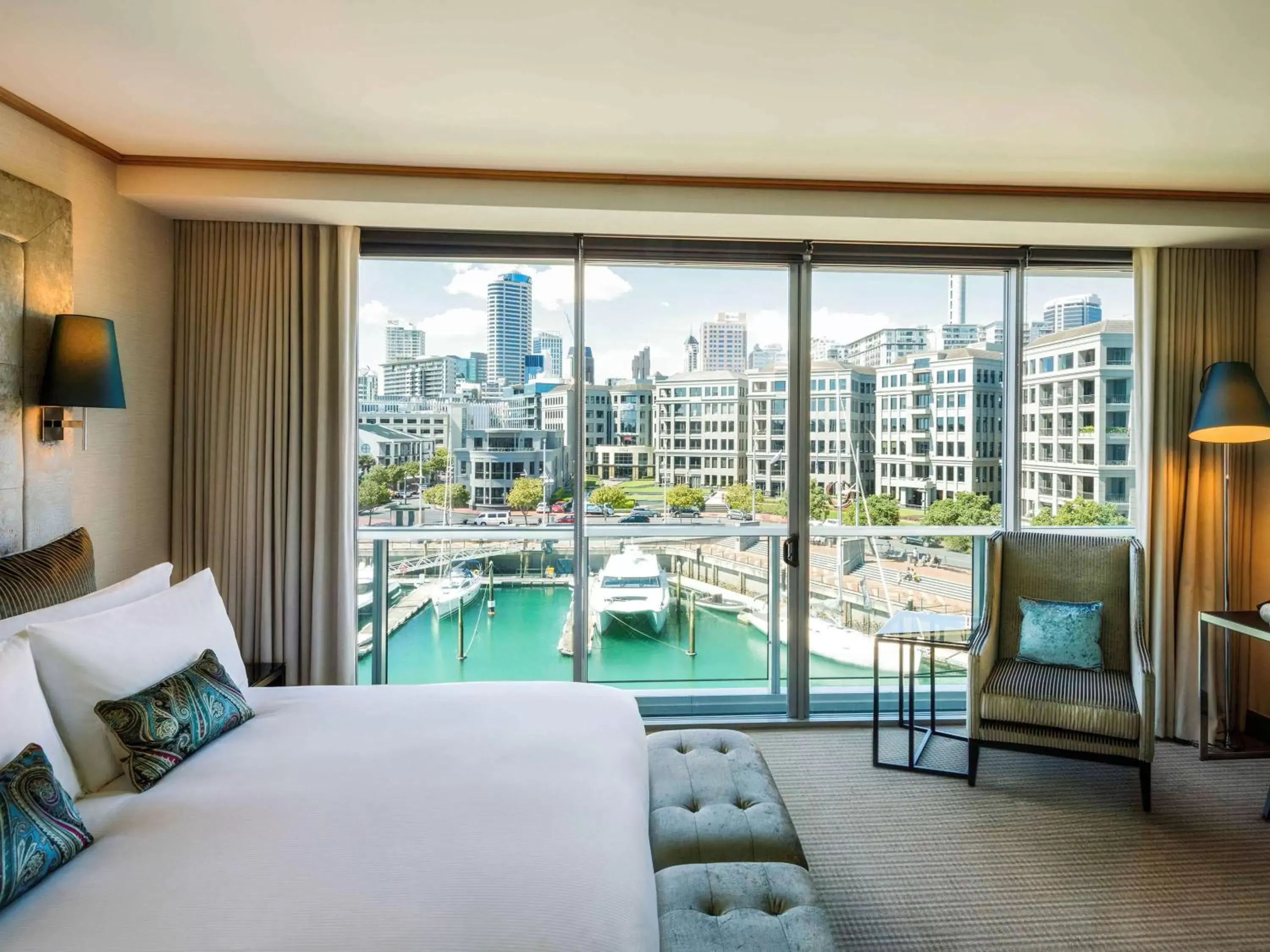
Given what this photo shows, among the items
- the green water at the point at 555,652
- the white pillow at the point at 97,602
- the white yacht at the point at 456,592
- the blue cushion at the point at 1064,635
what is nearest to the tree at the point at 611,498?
the green water at the point at 555,652

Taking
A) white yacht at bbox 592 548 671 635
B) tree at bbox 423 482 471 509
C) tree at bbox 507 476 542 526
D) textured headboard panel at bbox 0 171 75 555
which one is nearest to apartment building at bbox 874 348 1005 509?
white yacht at bbox 592 548 671 635

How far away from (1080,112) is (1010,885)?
2607 millimetres

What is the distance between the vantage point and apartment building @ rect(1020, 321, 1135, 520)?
12.0 feet

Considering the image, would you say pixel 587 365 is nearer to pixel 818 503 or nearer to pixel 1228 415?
pixel 818 503

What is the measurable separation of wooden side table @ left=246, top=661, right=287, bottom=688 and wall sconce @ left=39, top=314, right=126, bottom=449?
46.8 inches

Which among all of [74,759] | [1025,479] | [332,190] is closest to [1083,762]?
[1025,479]

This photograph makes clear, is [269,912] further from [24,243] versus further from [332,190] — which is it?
[332,190]

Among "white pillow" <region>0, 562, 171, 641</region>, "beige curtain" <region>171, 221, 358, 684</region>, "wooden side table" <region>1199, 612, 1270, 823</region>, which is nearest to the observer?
"white pillow" <region>0, 562, 171, 641</region>

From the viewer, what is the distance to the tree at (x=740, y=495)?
3.67m

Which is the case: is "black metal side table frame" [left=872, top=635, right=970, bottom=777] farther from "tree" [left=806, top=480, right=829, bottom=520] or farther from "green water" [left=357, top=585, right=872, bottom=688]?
Answer: "tree" [left=806, top=480, right=829, bottom=520]

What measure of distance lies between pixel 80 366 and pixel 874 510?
11.4ft

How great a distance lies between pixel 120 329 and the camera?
2.89m

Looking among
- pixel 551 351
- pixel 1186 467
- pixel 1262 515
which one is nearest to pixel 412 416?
pixel 551 351

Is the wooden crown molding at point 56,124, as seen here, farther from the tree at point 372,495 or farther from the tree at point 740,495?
the tree at point 740,495
